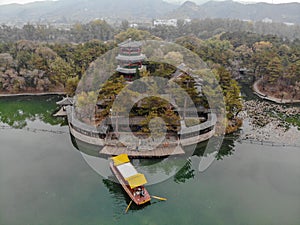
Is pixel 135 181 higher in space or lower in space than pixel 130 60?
lower

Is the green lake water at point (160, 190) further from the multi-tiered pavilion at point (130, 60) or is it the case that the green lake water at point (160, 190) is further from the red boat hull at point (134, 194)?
the multi-tiered pavilion at point (130, 60)

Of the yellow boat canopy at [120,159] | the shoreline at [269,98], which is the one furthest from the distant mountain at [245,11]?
the yellow boat canopy at [120,159]

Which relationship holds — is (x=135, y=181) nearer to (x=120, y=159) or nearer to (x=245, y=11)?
(x=120, y=159)

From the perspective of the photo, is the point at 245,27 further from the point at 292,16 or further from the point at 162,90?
the point at 292,16

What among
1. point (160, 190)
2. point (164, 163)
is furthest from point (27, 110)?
point (160, 190)

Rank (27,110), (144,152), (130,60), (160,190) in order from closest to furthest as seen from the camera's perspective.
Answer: (160,190) → (144,152) → (130,60) → (27,110)
